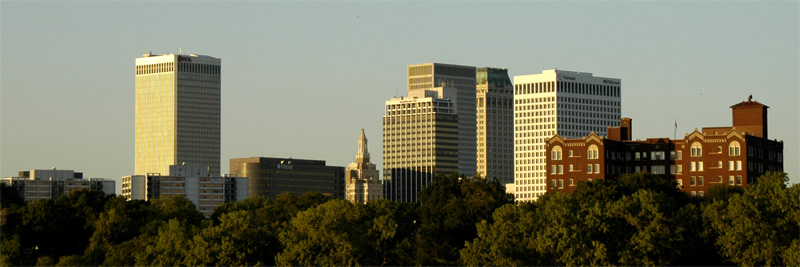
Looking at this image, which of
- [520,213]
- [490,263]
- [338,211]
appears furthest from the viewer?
[338,211]

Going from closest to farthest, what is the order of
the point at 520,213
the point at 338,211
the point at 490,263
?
the point at 490,263, the point at 520,213, the point at 338,211

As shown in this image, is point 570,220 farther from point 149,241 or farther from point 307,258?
point 149,241

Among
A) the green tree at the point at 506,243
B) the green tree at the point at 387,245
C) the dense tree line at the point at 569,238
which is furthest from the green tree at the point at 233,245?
the green tree at the point at 506,243

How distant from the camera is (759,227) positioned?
174 meters

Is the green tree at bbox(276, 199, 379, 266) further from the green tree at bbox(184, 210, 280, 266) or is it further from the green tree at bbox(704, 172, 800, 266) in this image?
the green tree at bbox(704, 172, 800, 266)

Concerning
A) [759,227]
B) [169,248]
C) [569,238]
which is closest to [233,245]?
[169,248]

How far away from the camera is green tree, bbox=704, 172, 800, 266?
561ft

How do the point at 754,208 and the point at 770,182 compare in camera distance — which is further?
the point at 770,182

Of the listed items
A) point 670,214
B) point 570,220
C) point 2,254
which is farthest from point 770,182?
point 2,254

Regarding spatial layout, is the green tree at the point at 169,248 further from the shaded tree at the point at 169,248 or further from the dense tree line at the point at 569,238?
the dense tree line at the point at 569,238

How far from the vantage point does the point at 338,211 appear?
19712 centimetres

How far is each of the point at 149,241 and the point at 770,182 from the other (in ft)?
266

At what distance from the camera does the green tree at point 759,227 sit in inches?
6737

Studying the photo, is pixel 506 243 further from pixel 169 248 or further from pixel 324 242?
pixel 169 248
